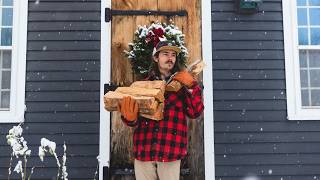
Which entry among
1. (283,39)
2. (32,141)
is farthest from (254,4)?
(32,141)

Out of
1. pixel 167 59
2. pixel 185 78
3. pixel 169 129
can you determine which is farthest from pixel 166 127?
pixel 167 59

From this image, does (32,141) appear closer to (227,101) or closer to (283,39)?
(227,101)

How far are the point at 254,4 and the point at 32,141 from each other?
3.01 m

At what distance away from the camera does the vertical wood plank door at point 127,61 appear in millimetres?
5051

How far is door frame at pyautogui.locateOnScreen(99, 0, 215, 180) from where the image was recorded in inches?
199

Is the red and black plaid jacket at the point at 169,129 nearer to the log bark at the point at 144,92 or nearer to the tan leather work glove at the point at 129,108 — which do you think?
the tan leather work glove at the point at 129,108

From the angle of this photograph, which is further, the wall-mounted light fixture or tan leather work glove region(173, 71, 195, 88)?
the wall-mounted light fixture

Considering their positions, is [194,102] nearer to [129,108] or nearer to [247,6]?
[129,108]

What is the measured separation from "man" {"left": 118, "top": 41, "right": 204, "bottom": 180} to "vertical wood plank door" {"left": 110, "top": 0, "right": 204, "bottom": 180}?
1344 mm

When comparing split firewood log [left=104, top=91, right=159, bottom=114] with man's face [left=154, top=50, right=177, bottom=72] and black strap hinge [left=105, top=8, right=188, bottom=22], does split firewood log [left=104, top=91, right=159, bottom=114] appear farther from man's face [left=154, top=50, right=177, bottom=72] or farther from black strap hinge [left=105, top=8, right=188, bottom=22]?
black strap hinge [left=105, top=8, right=188, bottom=22]

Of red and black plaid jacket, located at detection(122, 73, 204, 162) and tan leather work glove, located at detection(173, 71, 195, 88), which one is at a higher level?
tan leather work glove, located at detection(173, 71, 195, 88)

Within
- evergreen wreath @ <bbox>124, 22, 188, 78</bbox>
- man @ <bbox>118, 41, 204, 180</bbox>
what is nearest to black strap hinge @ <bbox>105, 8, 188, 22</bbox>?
evergreen wreath @ <bbox>124, 22, 188, 78</bbox>

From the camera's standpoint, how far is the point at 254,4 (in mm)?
5316

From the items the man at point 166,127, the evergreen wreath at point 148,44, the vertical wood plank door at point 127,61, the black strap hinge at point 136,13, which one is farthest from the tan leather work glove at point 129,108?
the black strap hinge at point 136,13
